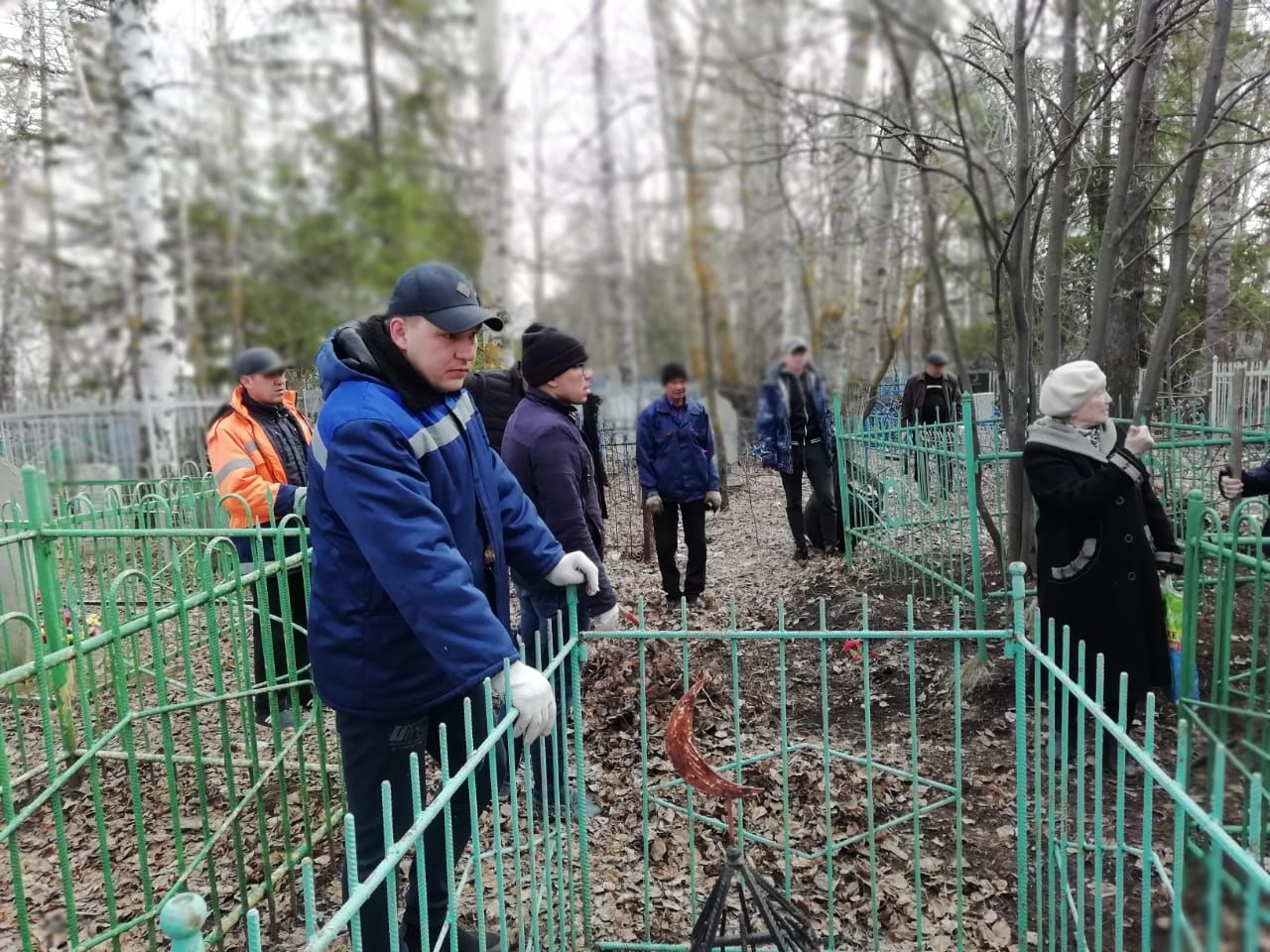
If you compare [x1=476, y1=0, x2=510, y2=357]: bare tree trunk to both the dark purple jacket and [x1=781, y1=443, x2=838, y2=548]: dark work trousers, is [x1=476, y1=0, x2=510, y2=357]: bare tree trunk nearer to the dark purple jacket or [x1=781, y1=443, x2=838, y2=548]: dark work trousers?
[x1=781, y1=443, x2=838, y2=548]: dark work trousers

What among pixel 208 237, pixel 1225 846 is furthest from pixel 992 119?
pixel 1225 846

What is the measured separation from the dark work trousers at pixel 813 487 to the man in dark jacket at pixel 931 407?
0.72 metres

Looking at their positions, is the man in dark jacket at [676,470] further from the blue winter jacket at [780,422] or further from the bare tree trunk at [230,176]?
the bare tree trunk at [230,176]

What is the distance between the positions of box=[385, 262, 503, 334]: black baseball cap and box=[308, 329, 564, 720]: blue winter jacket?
160mm

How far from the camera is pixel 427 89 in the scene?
4.29 meters

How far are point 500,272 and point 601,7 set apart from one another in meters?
2.27

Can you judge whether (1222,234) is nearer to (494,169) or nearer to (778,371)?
(778,371)

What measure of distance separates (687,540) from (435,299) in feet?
14.3

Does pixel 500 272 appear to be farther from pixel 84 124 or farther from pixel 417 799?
pixel 417 799

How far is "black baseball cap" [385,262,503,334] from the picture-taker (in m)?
2.13

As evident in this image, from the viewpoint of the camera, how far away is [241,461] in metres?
4.02

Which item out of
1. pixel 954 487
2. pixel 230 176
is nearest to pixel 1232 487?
pixel 954 487

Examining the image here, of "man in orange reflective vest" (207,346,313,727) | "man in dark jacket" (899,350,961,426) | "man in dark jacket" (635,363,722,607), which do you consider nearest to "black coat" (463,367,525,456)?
"man in orange reflective vest" (207,346,313,727)

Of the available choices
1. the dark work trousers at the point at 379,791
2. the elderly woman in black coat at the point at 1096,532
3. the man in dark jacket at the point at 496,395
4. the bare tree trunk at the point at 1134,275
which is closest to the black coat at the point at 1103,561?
the elderly woman in black coat at the point at 1096,532
